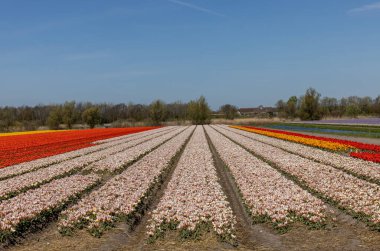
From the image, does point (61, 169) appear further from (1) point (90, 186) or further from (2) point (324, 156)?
(2) point (324, 156)

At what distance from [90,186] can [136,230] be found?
6.65 meters

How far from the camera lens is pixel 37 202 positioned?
44.1 ft

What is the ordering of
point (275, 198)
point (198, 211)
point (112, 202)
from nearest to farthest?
point (198, 211) → point (275, 198) → point (112, 202)

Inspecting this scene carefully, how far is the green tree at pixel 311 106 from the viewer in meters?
114

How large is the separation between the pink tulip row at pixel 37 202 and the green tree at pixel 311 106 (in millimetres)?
105146

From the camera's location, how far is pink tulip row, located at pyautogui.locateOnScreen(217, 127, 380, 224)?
467 inches

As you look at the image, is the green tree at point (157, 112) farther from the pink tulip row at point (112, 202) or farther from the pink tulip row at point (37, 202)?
the pink tulip row at point (37, 202)

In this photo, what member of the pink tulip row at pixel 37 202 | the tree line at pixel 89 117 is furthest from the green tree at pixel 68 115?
the pink tulip row at pixel 37 202

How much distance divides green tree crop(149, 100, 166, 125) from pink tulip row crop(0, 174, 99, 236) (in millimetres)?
103606

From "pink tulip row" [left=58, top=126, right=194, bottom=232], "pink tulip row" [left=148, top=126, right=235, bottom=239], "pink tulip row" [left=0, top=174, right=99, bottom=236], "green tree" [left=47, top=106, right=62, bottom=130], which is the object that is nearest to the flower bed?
"pink tulip row" [left=0, top=174, right=99, bottom=236]

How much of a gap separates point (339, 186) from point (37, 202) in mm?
11409

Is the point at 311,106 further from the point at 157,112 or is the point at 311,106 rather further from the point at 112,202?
the point at 112,202

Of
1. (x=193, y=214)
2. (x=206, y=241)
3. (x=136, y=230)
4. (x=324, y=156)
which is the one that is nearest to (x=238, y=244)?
(x=206, y=241)

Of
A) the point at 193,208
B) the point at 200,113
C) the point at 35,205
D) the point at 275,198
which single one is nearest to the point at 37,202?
the point at 35,205
